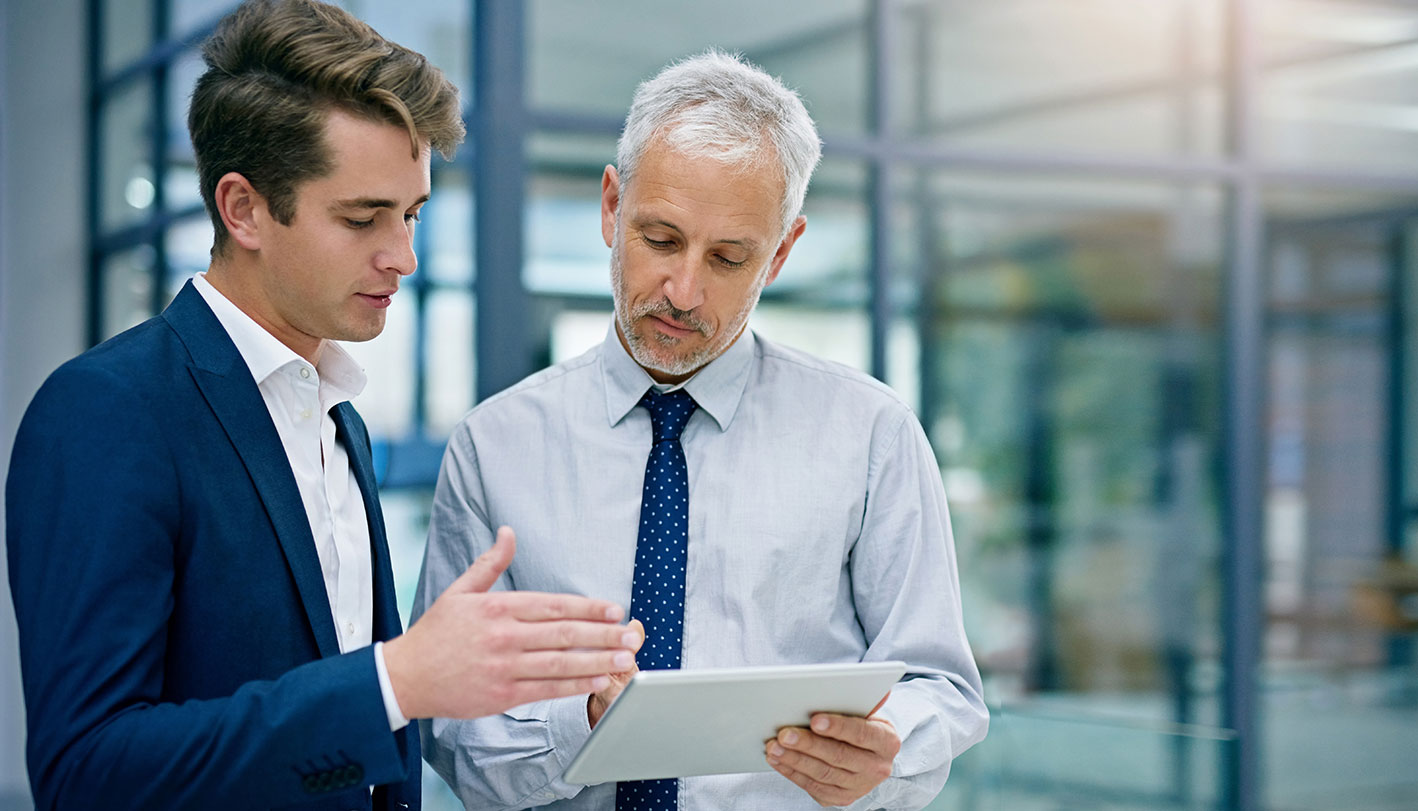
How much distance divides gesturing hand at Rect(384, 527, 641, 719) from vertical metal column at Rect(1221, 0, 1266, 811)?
423cm

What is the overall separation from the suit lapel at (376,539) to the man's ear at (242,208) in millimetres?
290

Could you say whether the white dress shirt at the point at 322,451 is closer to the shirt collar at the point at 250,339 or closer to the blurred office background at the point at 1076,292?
the shirt collar at the point at 250,339

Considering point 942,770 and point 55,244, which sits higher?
point 55,244

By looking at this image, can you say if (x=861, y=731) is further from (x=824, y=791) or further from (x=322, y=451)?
(x=322, y=451)

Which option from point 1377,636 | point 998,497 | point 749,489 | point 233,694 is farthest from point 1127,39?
point 233,694

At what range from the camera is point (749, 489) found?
1789mm

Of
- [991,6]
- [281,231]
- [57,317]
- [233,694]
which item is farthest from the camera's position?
[57,317]

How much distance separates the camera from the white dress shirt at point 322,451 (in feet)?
4.81

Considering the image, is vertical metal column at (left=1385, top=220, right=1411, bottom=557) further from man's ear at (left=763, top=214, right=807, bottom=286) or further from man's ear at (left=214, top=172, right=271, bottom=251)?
man's ear at (left=214, top=172, right=271, bottom=251)

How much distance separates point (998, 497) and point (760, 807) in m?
3.26

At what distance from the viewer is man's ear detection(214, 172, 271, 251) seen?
145 centimetres

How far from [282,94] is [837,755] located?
105cm

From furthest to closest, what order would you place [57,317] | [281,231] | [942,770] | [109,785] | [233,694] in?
[57,317], [942,770], [281,231], [233,694], [109,785]

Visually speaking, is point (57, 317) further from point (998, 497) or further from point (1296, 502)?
point (1296, 502)
